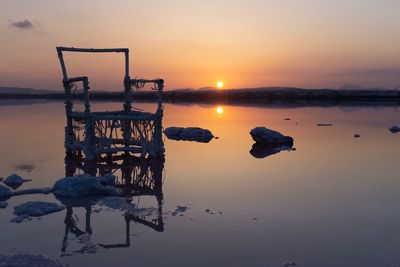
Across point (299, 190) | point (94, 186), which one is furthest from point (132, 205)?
point (299, 190)

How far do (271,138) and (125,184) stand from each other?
12.8 metres

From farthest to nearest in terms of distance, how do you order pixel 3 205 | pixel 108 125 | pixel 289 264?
pixel 108 125, pixel 3 205, pixel 289 264

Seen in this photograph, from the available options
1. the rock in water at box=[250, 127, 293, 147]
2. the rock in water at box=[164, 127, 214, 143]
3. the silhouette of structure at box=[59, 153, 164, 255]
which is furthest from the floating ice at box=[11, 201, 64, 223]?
the rock in water at box=[164, 127, 214, 143]

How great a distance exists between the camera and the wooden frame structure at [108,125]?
63.3 ft

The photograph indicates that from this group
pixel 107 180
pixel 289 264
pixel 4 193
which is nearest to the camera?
pixel 289 264

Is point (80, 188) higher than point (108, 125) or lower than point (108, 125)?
lower

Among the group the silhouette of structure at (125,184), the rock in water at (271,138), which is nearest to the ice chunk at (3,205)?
the silhouette of structure at (125,184)

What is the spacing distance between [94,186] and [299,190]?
5630 millimetres

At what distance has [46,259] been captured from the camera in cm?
761

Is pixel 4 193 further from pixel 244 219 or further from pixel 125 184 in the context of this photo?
pixel 244 219

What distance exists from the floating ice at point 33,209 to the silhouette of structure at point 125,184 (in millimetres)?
425

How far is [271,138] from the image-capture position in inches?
1022

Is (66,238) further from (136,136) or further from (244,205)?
(136,136)

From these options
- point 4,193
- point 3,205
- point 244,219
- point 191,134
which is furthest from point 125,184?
point 191,134
